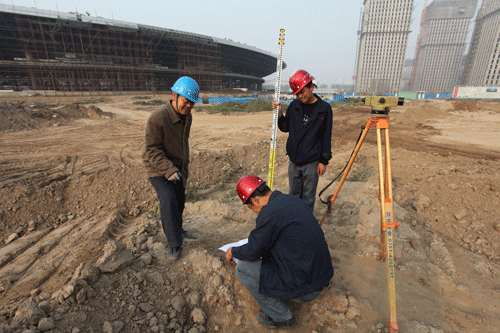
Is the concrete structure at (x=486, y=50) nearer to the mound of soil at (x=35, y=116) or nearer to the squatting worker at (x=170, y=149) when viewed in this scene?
the mound of soil at (x=35, y=116)

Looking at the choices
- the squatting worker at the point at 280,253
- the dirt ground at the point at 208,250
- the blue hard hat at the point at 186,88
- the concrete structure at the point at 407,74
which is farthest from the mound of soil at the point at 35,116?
the concrete structure at the point at 407,74

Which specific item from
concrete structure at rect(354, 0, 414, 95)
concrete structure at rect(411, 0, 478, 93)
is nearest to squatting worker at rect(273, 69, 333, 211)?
concrete structure at rect(354, 0, 414, 95)

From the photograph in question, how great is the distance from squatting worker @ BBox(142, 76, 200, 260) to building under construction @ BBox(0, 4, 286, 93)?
3687 cm

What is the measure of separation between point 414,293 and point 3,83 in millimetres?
44195

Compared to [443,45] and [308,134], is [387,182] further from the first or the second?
[443,45]

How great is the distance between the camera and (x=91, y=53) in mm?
34438

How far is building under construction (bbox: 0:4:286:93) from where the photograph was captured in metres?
30.3

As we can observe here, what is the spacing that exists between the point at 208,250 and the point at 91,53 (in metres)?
41.8

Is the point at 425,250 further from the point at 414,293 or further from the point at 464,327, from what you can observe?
the point at 464,327

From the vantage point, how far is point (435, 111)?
1864 cm

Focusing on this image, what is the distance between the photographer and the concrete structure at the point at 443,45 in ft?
317

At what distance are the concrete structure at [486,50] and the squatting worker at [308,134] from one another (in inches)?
3651

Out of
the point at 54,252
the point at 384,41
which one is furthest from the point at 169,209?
the point at 384,41

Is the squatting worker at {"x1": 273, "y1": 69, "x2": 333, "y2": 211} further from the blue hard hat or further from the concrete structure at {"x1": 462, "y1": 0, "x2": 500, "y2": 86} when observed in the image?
the concrete structure at {"x1": 462, "y1": 0, "x2": 500, "y2": 86}
